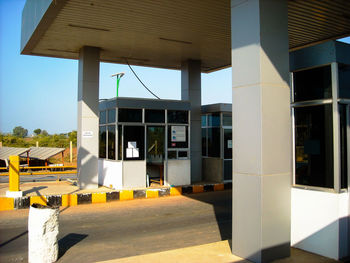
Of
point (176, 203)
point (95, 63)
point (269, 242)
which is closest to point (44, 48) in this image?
point (95, 63)

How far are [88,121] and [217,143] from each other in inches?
235

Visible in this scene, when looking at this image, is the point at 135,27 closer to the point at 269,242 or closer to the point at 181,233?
the point at 181,233

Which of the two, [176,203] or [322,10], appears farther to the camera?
[176,203]

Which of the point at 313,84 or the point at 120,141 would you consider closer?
the point at 313,84

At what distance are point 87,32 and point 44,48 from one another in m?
3.15

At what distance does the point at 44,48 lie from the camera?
13.9 metres

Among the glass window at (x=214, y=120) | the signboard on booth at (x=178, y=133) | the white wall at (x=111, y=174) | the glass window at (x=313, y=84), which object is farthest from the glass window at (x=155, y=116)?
the glass window at (x=313, y=84)

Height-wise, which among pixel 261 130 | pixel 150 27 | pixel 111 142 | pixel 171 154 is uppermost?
pixel 150 27

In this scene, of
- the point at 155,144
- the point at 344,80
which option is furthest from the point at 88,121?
the point at 344,80

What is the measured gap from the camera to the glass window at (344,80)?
6008 millimetres

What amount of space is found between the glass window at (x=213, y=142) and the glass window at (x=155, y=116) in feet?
9.94

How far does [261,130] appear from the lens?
5.34 m

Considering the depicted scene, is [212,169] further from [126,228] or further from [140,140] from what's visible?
[126,228]

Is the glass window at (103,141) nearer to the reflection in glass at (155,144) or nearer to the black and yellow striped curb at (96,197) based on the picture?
the reflection in glass at (155,144)
